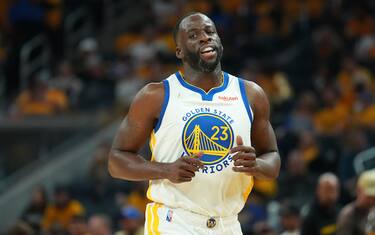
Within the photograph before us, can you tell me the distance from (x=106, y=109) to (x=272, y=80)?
9.63 feet

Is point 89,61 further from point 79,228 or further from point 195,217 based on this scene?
point 195,217

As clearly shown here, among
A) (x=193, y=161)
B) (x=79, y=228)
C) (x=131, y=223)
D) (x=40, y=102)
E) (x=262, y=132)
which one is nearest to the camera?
(x=193, y=161)

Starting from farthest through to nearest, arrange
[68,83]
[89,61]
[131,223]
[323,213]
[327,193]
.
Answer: [89,61] → [68,83] → [131,223] → [323,213] → [327,193]

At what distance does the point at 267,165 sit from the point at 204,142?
44 cm

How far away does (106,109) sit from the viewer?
52.5 feet

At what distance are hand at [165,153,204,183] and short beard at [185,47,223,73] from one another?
1.99 feet

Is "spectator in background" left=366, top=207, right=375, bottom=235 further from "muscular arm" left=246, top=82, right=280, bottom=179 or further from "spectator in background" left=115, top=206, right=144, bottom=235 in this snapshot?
"spectator in background" left=115, top=206, right=144, bottom=235

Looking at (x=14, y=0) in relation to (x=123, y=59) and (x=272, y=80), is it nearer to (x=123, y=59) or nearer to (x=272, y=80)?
(x=123, y=59)

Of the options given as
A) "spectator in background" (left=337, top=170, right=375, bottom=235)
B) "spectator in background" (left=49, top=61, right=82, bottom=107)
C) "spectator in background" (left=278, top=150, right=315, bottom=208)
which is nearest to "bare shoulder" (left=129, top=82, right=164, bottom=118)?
"spectator in background" (left=337, top=170, right=375, bottom=235)

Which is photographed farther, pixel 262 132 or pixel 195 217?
pixel 262 132

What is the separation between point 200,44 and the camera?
227 inches

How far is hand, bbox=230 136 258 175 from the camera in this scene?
17.8ft

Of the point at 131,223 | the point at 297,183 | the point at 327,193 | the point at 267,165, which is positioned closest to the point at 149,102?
the point at 267,165

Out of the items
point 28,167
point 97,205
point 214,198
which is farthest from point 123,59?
point 214,198
